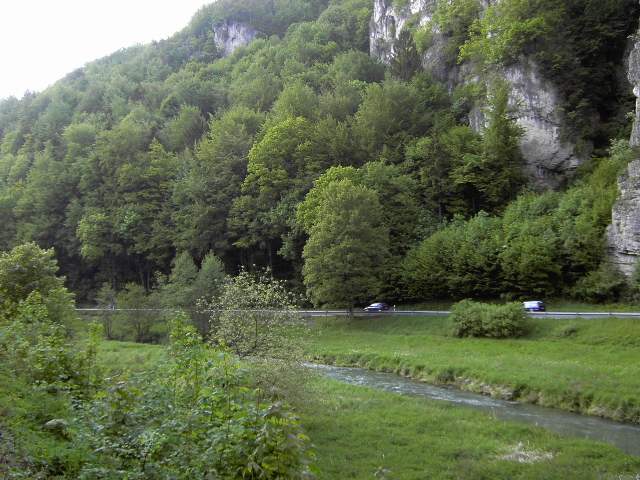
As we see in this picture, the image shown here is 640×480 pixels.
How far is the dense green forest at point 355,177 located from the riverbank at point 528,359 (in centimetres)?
740

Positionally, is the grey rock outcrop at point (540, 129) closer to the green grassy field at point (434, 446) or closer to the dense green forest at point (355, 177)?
the dense green forest at point (355, 177)

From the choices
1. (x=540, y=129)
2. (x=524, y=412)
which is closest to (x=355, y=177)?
(x=540, y=129)

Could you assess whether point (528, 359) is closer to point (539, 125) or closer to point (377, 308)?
point (377, 308)

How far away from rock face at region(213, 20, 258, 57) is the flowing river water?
423ft

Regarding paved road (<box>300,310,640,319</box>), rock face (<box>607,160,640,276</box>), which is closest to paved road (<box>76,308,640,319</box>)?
paved road (<box>300,310,640,319</box>)

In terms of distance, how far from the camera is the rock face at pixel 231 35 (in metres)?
144

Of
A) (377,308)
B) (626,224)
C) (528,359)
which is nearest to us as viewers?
(528,359)

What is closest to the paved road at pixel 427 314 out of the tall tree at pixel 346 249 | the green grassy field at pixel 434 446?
the tall tree at pixel 346 249

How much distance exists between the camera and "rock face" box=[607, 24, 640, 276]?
4091 centimetres

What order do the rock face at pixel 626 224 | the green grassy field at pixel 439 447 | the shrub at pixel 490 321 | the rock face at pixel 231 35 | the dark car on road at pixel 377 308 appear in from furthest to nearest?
the rock face at pixel 231 35 → the dark car on road at pixel 377 308 → the rock face at pixel 626 224 → the shrub at pixel 490 321 → the green grassy field at pixel 439 447

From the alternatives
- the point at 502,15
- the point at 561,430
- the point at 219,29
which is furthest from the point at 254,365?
the point at 219,29

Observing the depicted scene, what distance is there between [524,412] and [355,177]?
41.2 m

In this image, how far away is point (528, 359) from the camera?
106 ft

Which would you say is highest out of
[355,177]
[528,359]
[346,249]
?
[355,177]
